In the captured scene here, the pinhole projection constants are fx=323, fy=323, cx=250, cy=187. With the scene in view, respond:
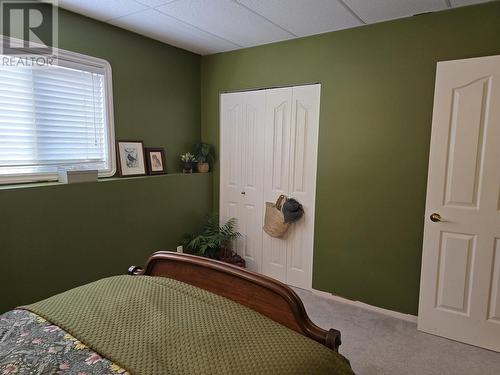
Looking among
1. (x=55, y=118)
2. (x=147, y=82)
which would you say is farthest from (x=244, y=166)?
(x=55, y=118)

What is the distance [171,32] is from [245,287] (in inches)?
96.6

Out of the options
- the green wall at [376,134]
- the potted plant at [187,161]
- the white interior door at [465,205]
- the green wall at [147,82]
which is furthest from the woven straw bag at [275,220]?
the white interior door at [465,205]

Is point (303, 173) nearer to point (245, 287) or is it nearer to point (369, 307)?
point (369, 307)

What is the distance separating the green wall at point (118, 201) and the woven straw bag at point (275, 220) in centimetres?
80

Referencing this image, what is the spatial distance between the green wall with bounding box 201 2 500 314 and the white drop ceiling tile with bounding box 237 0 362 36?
0.17 m

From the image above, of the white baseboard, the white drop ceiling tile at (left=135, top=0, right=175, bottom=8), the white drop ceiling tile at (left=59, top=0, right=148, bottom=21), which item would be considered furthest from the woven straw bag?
the white drop ceiling tile at (left=59, top=0, right=148, bottom=21)

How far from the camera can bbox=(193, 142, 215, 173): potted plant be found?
3.67 metres

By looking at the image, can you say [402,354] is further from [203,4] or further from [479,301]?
[203,4]

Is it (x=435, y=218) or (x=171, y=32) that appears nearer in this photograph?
(x=435, y=218)

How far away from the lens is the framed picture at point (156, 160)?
3.20 meters

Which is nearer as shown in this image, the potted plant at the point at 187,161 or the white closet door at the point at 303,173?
the white closet door at the point at 303,173

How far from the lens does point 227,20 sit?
8.61ft

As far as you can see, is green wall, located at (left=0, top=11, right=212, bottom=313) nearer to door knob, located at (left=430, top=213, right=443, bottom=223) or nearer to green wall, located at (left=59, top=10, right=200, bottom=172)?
green wall, located at (left=59, top=10, right=200, bottom=172)

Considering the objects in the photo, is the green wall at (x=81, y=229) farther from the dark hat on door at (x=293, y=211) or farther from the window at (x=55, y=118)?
the dark hat on door at (x=293, y=211)
